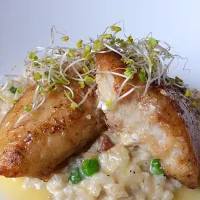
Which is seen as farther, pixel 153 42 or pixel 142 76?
pixel 153 42

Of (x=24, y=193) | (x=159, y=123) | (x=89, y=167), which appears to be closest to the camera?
(x=159, y=123)

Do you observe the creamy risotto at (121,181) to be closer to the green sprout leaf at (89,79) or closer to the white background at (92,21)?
the green sprout leaf at (89,79)

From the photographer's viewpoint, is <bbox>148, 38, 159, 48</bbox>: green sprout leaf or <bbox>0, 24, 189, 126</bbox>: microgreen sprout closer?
<bbox>0, 24, 189, 126</bbox>: microgreen sprout

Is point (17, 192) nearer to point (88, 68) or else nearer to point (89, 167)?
point (89, 167)

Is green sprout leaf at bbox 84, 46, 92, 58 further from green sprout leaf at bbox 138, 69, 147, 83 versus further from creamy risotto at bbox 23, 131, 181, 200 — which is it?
creamy risotto at bbox 23, 131, 181, 200

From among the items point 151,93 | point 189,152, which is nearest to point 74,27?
point 151,93

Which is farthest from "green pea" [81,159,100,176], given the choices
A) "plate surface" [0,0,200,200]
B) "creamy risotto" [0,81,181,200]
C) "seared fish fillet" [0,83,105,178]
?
"plate surface" [0,0,200,200]

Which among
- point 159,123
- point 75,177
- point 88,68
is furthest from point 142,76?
point 75,177

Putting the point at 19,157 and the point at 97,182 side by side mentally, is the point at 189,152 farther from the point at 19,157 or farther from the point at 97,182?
the point at 19,157
